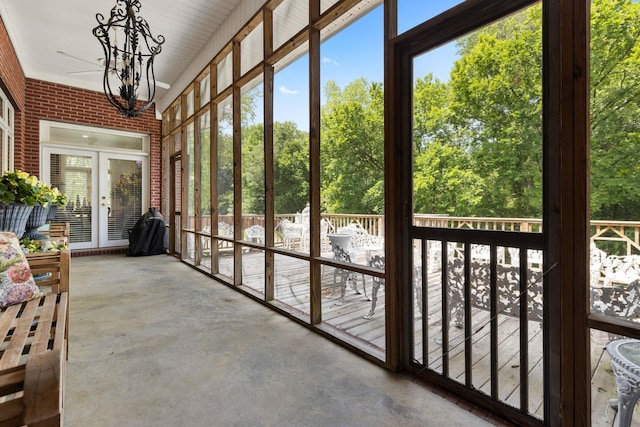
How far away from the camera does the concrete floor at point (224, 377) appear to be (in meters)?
1.56

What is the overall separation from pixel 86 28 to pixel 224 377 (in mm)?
5133

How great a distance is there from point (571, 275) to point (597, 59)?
88 centimetres

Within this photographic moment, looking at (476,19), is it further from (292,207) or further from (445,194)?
(292,207)

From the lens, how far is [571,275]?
1.29 metres

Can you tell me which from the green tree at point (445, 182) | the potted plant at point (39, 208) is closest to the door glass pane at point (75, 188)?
the potted plant at point (39, 208)

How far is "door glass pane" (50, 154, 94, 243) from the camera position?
6164 mm

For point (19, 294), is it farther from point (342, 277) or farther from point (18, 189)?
point (342, 277)

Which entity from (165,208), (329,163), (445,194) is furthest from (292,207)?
(165,208)

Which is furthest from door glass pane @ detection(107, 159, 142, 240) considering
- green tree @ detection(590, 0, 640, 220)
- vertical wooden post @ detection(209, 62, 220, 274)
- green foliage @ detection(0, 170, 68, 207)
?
green tree @ detection(590, 0, 640, 220)

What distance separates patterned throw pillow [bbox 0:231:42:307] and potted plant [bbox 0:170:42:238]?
311mm

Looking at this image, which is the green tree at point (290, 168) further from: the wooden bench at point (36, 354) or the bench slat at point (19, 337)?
the bench slat at point (19, 337)

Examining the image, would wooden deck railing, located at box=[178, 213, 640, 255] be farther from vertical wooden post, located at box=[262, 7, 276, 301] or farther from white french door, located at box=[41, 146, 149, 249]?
white french door, located at box=[41, 146, 149, 249]

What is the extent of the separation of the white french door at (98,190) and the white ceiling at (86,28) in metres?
1.61

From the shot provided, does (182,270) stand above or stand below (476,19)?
below
